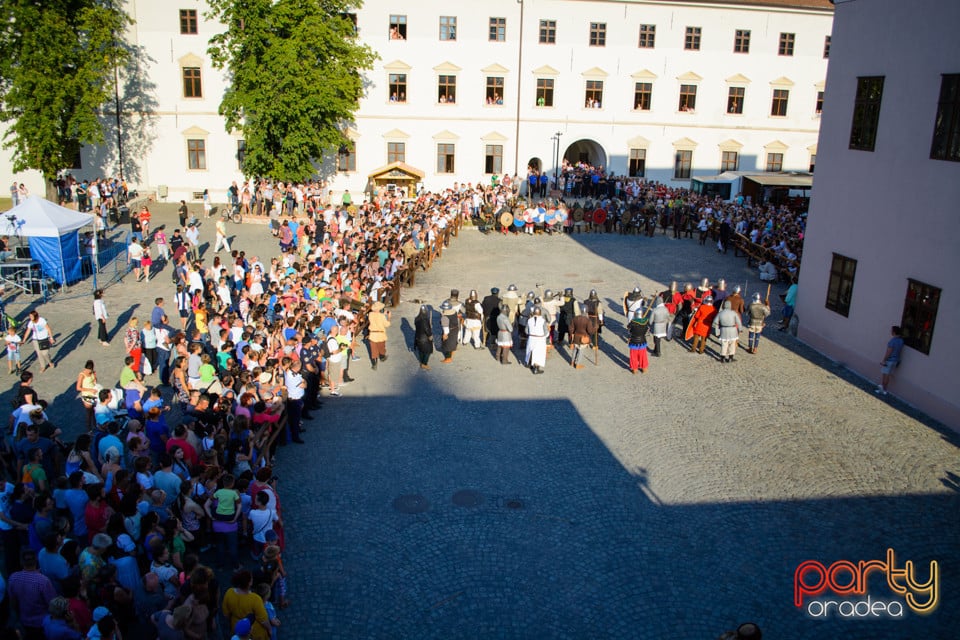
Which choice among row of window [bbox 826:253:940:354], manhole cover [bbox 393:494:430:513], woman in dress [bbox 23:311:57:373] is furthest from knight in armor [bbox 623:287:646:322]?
woman in dress [bbox 23:311:57:373]

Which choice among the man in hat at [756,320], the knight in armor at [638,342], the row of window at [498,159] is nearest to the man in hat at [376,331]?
the knight in armor at [638,342]

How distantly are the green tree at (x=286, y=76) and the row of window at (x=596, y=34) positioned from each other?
4.40m

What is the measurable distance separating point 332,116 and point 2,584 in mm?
28946

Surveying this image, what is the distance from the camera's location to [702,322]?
1731cm

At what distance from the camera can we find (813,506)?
11109 millimetres

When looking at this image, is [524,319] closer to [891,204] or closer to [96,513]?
[891,204]

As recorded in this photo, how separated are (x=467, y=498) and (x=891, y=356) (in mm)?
9573

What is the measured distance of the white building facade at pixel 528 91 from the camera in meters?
37.3

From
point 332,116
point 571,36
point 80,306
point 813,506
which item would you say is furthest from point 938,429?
point 571,36

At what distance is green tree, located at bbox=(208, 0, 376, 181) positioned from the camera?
103ft

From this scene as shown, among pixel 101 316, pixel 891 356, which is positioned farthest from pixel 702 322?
pixel 101 316

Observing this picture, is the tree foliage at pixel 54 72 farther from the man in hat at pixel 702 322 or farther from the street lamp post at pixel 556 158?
the man in hat at pixel 702 322

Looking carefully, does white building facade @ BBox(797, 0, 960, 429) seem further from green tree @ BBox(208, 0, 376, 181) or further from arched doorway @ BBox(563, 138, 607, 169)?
arched doorway @ BBox(563, 138, 607, 169)

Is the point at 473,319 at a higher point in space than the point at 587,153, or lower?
lower
